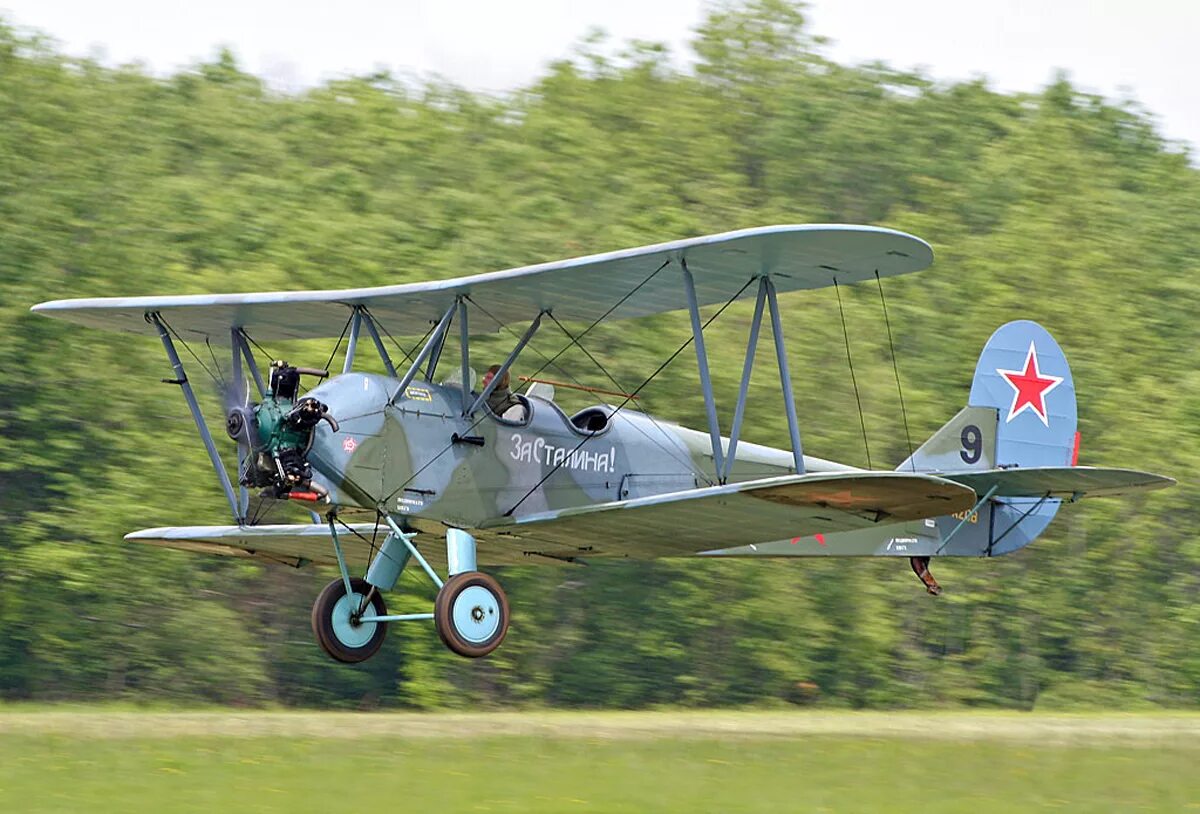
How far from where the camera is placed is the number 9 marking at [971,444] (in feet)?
50.9

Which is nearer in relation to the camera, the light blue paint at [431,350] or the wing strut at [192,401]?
the light blue paint at [431,350]

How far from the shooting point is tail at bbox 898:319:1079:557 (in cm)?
1535

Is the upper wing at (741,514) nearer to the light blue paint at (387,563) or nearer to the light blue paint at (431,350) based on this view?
the light blue paint at (387,563)

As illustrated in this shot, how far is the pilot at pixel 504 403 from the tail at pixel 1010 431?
4.62m

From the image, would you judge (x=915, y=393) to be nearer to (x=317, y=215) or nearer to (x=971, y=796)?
(x=317, y=215)

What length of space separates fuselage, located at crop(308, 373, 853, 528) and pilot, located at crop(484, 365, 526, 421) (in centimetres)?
6

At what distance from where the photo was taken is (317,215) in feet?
81.0

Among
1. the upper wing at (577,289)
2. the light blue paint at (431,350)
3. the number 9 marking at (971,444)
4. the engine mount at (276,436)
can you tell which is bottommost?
the number 9 marking at (971,444)

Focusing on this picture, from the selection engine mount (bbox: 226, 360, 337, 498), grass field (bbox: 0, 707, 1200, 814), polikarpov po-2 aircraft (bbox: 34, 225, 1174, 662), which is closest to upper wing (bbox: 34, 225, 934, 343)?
polikarpov po-2 aircraft (bbox: 34, 225, 1174, 662)

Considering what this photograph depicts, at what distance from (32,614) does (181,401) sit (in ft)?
11.9

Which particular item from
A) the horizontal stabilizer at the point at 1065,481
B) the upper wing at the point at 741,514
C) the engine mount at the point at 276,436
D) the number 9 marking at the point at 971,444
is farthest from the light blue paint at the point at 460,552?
the number 9 marking at the point at 971,444

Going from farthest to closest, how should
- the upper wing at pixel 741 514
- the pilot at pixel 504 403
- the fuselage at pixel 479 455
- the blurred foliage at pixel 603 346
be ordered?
the blurred foliage at pixel 603 346, the pilot at pixel 504 403, the fuselage at pixel 479 455, the upper wing at pixel 741 514

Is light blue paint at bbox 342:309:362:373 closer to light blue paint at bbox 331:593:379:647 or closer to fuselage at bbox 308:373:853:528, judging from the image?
fuselage at bbox 308:373:853:528

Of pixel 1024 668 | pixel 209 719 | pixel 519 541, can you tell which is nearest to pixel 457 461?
pixel 519 541
